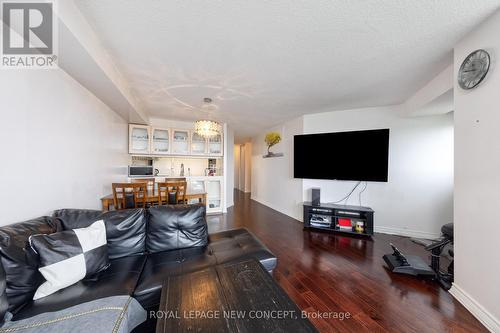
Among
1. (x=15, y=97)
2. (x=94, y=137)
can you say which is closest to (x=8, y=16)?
(x=15, y=97)

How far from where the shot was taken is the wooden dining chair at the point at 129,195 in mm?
2588

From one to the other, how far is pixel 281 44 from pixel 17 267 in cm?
251

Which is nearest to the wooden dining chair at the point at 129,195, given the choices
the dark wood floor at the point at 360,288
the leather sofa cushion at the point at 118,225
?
the leather sofa cushion at the point at 118,225

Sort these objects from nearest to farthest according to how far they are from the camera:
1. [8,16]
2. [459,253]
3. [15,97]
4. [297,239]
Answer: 1. [8,16]
2. [15,97]
3. [459,253]
4. [297,239]

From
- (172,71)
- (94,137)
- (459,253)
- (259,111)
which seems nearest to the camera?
(459,253)

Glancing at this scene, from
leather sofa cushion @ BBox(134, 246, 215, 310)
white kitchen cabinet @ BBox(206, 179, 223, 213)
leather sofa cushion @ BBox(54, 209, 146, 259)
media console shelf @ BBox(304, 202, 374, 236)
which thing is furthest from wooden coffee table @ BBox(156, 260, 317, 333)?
white kitchen cabinet @ BBox(206, 179, 223, 213)

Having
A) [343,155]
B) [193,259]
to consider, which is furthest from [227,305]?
[343,155]

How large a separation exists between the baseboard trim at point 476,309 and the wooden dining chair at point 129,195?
12.9 ft

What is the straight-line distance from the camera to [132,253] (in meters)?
1.62

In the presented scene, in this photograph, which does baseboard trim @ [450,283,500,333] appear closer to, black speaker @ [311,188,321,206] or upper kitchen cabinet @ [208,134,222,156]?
black speaker @ [311,188,321,206]

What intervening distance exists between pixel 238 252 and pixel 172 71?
87.2 inches

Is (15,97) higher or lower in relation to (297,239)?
higher

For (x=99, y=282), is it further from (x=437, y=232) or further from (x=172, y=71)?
(x=437, y=232)

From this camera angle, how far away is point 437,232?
293 cm
